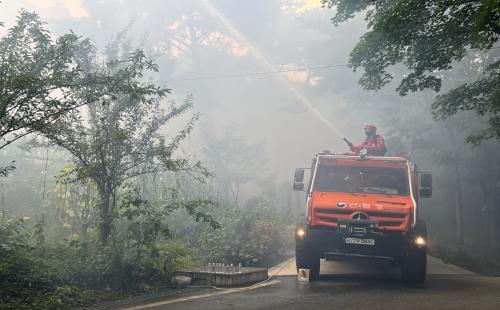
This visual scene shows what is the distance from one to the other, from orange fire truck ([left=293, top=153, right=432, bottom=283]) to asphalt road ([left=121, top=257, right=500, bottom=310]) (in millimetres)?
618

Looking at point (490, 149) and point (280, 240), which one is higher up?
point (490, 149)

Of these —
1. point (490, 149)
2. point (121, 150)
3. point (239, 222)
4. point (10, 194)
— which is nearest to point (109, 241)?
point (121, 150)

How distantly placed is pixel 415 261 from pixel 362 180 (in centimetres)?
201

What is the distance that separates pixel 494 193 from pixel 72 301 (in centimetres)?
2142

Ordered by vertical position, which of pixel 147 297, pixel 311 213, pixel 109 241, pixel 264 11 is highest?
pixel 264 11

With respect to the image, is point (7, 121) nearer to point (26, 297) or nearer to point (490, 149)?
point (26, 297)

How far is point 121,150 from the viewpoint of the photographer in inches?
358

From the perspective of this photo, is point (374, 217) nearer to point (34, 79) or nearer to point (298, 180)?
point (298, 180)

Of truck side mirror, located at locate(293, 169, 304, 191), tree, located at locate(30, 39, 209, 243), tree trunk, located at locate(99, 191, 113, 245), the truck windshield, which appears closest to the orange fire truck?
the truck windshield

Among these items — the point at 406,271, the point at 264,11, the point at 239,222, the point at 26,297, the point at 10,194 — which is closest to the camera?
the point at 26,297

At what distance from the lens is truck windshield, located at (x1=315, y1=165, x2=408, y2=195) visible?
30.6 ft

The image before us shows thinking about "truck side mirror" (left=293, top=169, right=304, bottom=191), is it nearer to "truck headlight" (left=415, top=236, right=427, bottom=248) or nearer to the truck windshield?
the truck windshield

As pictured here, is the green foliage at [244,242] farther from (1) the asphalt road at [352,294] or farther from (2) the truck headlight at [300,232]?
(2) the truck headlight at [300,232]

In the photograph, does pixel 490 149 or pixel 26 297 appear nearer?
pixel 26 297
